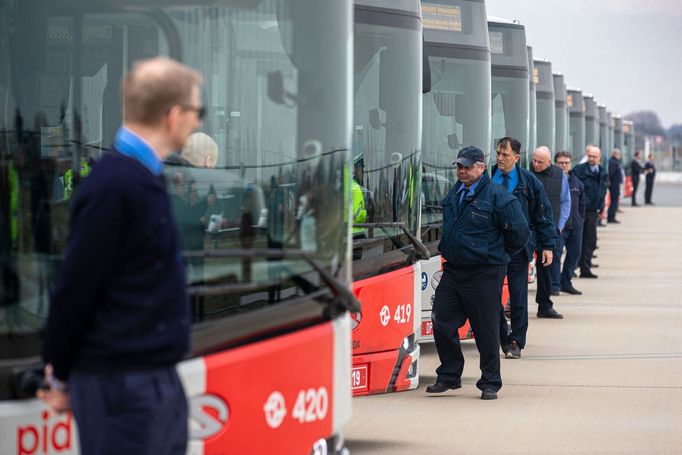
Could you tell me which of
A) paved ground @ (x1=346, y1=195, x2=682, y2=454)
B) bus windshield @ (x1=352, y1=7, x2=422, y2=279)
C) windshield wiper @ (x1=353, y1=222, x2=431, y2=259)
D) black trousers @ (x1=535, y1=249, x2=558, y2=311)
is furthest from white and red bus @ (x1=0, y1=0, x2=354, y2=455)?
black trousers @ (x1=535, y1=249, x2=558, y2=311)

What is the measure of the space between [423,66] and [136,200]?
245 inches

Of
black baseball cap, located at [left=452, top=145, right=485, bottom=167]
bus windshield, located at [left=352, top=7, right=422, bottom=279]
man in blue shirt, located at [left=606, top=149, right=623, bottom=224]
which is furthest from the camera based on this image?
man in blue shirt, located at [left=606, top=149, right=623, bottom=224]

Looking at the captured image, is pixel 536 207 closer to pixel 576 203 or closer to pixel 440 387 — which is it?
pixel 440 387

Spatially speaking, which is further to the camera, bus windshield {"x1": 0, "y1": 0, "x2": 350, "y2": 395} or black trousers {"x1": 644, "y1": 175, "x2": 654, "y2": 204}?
black trousers {"x1": 644, "y1": 175, "x2": 654, "y2": 204}

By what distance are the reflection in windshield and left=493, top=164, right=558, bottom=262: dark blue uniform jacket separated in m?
6.02

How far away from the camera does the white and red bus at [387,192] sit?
853 centimetres

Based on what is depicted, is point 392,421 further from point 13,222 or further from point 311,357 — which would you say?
point 13,222

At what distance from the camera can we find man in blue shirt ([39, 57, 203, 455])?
3.52 metres

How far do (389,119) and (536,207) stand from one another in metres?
2.51

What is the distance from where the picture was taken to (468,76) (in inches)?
508

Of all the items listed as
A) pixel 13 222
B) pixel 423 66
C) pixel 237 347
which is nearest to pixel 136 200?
pixel 13 222

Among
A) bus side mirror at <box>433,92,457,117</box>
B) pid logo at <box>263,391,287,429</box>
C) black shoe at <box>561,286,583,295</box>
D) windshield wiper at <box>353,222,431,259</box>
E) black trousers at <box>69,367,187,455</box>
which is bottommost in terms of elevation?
black shoe at <box>561,286,583,295</box>

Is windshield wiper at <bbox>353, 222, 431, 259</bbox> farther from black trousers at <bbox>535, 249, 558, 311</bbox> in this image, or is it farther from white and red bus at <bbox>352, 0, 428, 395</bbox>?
black trousers at <bbox>535, 249, 558, 311</bbox>

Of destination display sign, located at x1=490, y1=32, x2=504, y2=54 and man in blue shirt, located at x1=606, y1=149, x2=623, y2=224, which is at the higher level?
destination display sign, located at x1=490, y1=32, x2=504, y2=54
